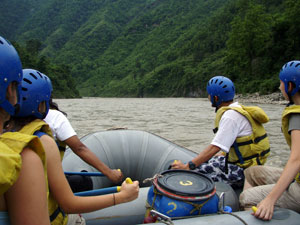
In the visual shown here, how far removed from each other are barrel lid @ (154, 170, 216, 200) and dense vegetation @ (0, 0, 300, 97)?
2626 centimetres

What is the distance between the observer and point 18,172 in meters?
0.73

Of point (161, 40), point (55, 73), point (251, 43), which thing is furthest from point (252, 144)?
point (161, 40)

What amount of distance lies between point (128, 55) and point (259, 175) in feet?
327

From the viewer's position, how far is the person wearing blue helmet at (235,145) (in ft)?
6.84

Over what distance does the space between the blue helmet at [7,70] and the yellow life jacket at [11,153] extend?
11 cm

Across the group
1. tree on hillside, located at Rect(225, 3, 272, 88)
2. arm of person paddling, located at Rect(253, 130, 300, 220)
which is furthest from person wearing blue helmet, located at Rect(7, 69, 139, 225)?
tree on hillside, located at Rect(225, 3, 272, 88)

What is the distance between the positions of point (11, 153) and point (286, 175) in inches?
54.3

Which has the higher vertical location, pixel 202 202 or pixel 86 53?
pixel 202 202

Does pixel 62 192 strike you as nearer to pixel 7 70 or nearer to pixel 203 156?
pixel 7 70

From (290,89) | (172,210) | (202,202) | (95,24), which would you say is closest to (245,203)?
(202,202)

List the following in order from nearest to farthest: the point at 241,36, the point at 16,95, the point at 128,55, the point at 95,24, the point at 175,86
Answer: the point at 16,95 → the point at 241,36 → the point at 175,86 → the point at 128,55 → the point at 95,24

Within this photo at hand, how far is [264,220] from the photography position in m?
1.43

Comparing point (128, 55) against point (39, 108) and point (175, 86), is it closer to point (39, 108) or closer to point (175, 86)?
point (175, 86)

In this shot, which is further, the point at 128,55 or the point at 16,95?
the point at 128,55
